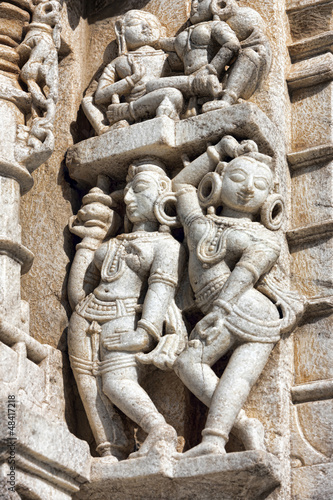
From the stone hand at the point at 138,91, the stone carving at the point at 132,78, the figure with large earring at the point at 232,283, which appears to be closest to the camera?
the figure with large earring at the point at 232,283

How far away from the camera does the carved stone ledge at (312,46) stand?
252 inches

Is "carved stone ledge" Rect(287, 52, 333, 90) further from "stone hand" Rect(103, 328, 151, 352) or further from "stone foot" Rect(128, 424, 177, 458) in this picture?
"stone foot" Rect(128, 424, 177, 458)

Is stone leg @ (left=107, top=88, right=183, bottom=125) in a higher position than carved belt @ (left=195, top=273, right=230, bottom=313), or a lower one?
higher

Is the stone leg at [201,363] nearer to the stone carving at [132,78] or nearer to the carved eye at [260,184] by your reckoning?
the carved eye at [260,184]

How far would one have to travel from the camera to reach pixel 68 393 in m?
5.80

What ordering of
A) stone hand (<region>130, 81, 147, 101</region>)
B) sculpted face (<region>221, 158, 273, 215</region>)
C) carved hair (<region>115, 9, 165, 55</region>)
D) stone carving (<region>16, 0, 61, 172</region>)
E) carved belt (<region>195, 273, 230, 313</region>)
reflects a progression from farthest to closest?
carved hair (<region>115, 9, 165, 55</region>), stone hand (<region>130, 81, 147, 101</region>), stone carving (<region>16, 0, 61, 172</region>), sculpted face (<region>221, 158, 273, 215</region>), carved belt (<region>195, 273, 230, 313</region>)

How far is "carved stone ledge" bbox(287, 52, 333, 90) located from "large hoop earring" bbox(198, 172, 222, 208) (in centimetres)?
97

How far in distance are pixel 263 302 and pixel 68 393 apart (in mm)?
1176

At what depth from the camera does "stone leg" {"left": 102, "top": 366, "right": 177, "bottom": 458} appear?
5.24 m

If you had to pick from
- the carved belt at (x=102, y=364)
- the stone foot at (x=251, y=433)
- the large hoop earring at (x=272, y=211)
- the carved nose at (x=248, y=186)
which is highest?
the carved nose at (x=248, y=186)

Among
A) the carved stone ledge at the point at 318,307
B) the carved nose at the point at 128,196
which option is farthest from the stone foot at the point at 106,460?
the carved nose at the point at 128,196

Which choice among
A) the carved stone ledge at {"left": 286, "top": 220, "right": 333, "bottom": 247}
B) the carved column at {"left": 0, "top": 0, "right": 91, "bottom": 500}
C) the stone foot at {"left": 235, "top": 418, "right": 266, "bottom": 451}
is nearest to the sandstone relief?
the stone foot at {"left": 235, "top": 418, "right": 266, "bottom": 451}

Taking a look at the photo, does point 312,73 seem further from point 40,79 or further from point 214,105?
point 40,79

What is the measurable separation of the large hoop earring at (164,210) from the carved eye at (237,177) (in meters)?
0.38
